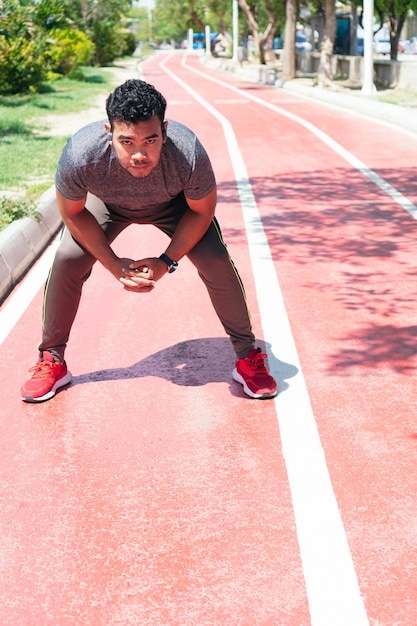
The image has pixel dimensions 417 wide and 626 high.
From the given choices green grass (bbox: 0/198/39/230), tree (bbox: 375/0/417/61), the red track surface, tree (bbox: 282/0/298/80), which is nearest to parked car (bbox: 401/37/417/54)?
tree (bbox: 282/0/298/80)

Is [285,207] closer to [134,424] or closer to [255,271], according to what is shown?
[255,271]

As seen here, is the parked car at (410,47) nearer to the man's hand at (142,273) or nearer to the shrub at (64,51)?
the shrub at (64,51)

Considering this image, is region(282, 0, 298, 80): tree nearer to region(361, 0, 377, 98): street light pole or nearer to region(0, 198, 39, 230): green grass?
region(361, 0, 377, 98): street light pole

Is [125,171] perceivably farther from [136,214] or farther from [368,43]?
[368,43]

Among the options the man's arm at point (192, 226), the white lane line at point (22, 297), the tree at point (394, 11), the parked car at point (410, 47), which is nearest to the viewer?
the man's arm at point (192, 226)

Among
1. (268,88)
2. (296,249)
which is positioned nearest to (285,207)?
(296,249)

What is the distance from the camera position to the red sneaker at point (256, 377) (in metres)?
4.70

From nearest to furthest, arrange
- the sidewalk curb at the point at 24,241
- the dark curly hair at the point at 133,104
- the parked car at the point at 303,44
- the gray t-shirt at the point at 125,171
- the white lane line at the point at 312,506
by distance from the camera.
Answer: the white lane line at the point at 312,506, the dark curly hair at the point at 133,104, the gray t-shirt at the point at 125,171, the sidewalk curb at the point at 24,241, the parked car at the point at 303,44

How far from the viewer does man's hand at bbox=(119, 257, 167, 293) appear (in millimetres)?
4316

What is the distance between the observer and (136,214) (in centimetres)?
446

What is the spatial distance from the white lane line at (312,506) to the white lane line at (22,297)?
1.70 m

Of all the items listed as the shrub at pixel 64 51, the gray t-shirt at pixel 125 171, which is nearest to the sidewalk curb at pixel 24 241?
the gray t-shirt at pixel 125 171

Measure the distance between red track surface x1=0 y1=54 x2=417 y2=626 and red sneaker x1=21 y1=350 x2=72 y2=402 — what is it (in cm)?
6

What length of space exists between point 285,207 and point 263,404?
5.76 metres
